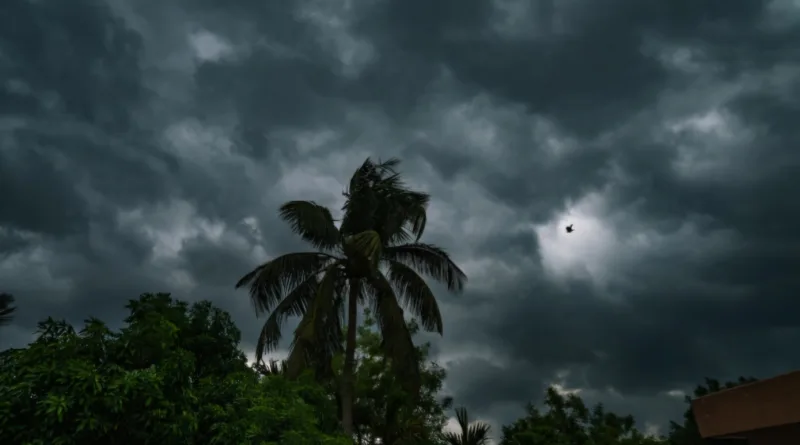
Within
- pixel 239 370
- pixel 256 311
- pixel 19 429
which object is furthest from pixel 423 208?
pixel 19 429

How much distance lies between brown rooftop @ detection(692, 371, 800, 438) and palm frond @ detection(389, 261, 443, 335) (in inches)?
676

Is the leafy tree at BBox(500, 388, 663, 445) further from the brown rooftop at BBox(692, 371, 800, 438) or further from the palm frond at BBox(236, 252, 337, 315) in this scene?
the brown rooftop at BBox(692, 371, 800, 438)

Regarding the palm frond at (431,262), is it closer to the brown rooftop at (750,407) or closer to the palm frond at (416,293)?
the palm frond at (416,293)

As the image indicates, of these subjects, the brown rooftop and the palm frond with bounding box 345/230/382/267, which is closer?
the brown rooftop

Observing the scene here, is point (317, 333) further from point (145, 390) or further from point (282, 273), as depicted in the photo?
point (145, 390)

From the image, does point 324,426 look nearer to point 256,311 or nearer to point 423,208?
point 256,311

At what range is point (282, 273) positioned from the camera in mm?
20312

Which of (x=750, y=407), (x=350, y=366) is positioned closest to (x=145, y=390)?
(x=750, y=407)

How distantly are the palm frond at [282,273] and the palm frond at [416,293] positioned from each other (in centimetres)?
181

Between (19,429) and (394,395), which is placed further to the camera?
(394,395)

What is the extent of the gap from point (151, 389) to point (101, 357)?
1361 millimetres

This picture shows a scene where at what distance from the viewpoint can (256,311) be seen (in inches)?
811

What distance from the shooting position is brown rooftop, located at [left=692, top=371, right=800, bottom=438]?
295cm

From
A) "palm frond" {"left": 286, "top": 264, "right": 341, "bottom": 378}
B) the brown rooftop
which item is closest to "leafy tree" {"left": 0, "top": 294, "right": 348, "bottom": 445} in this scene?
"palm frond" {"left": 286, "top": 264, "right": 341, "bottom": 378}
